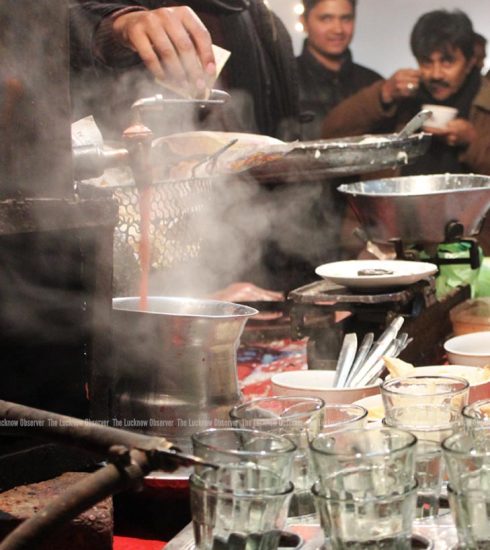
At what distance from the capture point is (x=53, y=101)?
197 cm

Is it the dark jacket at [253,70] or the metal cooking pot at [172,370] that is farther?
the dark jacket at [253,70]

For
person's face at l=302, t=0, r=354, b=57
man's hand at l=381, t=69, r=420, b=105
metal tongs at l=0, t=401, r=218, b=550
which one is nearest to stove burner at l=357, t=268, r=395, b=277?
metal tongs at l=0, t=401, r=218, b=550

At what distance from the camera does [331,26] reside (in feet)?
22.6

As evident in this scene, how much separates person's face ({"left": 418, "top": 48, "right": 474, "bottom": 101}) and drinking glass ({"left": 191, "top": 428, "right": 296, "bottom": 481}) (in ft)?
19.1

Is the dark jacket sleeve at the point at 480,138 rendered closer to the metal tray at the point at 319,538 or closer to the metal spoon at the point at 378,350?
the metal spoon at the point at 378,350

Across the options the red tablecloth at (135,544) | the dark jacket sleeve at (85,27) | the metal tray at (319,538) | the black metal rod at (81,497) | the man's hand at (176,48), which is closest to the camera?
the black metal rod at (81,497)

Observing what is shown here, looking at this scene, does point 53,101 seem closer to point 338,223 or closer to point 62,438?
point 62,438

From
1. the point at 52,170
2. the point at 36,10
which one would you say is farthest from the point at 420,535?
the point at 36,10

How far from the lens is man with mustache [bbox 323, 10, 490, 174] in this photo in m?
6.74

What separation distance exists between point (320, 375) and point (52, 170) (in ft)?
3.12

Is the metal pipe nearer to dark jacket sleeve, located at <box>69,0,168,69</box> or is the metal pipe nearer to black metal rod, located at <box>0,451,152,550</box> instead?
black metal rod, located at <box>0,451,152,550</box>

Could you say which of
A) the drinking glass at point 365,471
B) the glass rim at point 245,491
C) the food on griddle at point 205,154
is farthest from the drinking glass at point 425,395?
the food on griddle at point 205,154

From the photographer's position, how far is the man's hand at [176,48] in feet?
11.0

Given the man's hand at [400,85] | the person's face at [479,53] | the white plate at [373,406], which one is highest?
the person's face at [479,53]
